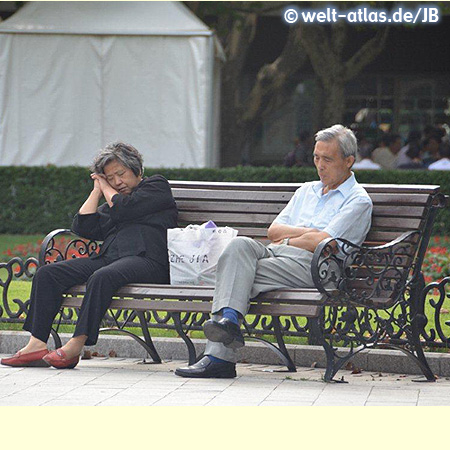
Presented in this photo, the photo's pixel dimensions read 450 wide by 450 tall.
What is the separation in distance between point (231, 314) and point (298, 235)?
0.80 metres

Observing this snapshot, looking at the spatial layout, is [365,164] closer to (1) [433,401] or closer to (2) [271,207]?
(2) [271,207]

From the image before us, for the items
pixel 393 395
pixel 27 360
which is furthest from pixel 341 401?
pixel 27 360

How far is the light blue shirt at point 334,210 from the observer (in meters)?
6.96

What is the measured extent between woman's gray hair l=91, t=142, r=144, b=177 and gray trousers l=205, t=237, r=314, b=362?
46.0 inches

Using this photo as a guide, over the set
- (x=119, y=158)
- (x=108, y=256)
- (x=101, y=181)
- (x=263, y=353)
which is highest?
(x=119, y=158)

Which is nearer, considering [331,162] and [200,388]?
[200,388]

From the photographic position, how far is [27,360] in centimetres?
705

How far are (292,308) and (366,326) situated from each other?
0.54m

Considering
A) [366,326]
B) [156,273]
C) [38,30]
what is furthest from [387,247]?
[38,30]

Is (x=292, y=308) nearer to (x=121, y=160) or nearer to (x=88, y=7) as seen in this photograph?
(x=121, y=160)

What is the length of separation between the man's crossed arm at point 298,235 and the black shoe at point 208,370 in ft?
2.79

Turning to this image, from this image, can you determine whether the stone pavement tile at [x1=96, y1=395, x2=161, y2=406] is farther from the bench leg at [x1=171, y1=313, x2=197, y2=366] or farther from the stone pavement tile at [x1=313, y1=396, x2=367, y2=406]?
the bench leg at [x1=171, y1=313, x2=197, y2=366]

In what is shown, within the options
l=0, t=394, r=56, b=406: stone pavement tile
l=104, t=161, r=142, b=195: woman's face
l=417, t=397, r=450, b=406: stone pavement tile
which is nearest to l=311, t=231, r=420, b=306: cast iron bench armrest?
l=417, t=397, r=450, b=406: stone pavement tile

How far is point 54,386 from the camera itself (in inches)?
249
